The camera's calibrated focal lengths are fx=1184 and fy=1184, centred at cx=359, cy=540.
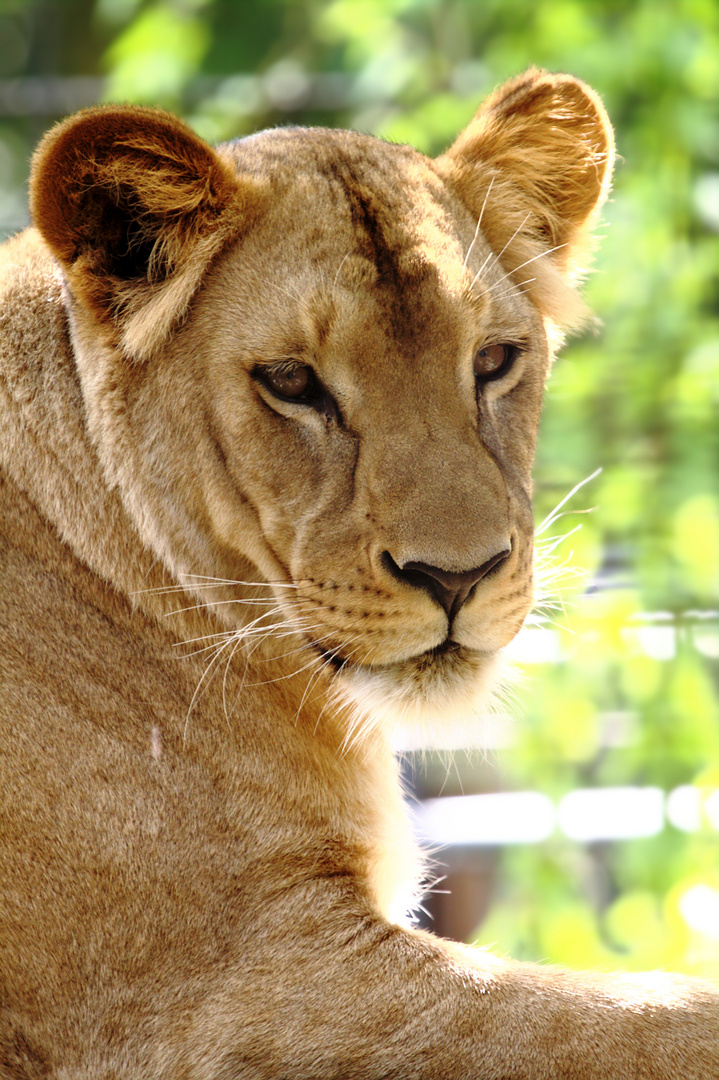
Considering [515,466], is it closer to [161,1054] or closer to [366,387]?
[366,387]

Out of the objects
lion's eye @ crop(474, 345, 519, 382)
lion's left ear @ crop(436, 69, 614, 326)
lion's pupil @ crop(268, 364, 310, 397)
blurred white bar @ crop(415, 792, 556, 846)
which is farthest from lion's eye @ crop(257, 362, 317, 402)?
blurred white bar @ crop(415, 792, 556, 846)

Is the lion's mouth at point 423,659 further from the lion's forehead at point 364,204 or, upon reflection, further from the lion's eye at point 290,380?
the lion's forehead at point 364,204

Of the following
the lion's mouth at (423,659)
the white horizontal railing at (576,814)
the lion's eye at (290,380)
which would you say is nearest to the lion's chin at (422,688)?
the lion's mouth at (423,659)

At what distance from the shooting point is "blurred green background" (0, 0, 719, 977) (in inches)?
134

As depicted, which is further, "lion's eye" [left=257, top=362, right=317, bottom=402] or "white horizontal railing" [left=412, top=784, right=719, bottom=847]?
"white horizontal railing" [left=412, top=784, right=719, bottom=847]

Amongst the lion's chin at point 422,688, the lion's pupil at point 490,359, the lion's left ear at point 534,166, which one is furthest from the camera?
the lion's left ear at point 534,166

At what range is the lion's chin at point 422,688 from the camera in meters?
1.72

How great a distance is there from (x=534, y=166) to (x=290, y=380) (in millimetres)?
694

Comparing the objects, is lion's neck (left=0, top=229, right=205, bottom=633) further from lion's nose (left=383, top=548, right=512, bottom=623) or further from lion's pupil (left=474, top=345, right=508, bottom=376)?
lion's pupil (left=474, top=345, right=508, bottom=376)

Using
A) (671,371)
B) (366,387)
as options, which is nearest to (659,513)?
(671,371)

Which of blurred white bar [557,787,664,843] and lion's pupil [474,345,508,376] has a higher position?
lion's pupil [474,345,508,376]

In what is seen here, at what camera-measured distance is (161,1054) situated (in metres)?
1.63

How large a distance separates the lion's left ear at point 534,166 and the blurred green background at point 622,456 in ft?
3.23

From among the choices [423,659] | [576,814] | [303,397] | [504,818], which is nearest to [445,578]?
[423,659]
